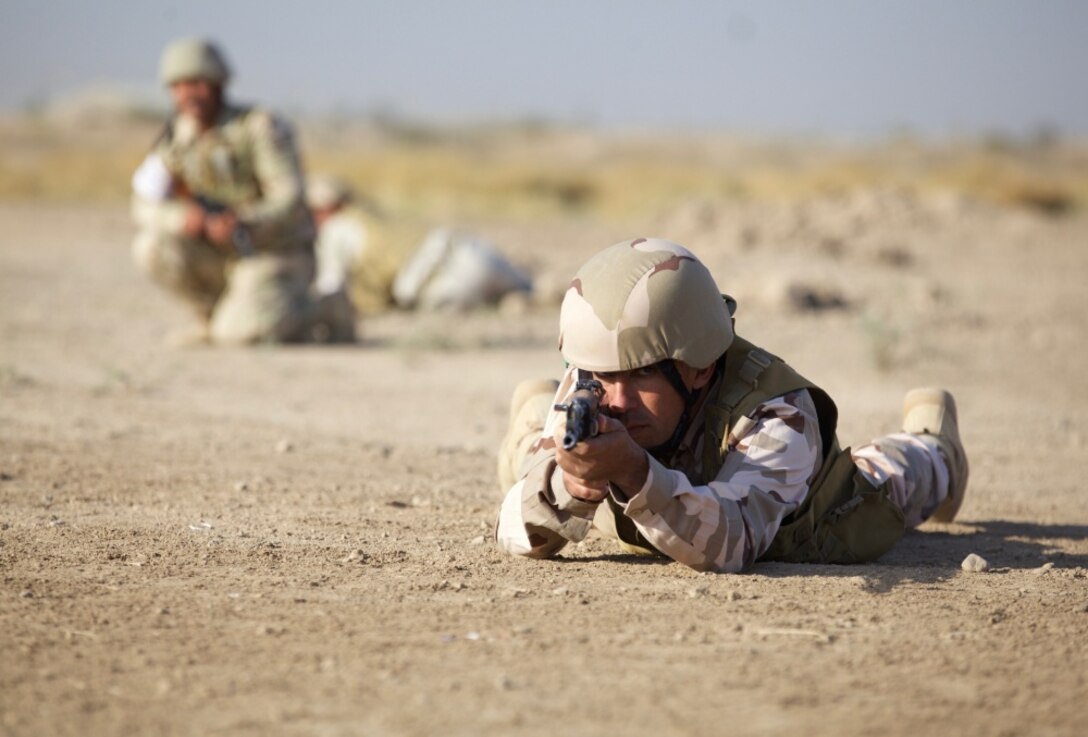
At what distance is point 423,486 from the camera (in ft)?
17.2

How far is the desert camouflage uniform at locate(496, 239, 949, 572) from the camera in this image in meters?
3.45

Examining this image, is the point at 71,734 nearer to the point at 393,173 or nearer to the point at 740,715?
the point at 740,715

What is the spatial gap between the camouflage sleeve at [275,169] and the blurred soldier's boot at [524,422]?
186 inches

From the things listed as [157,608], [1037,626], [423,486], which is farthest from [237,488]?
[1037,626]

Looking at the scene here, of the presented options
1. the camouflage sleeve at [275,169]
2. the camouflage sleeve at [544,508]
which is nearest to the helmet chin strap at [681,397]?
the camouflage sleeve at [544,508]

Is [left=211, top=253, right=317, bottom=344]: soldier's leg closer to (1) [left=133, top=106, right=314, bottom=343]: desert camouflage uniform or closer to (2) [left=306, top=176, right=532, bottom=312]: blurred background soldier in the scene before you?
(1) [left=133, top=106, right=314, bottom=343]: desert camouflage uniform

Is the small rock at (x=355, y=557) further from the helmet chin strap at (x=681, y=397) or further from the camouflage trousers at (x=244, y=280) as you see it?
the camouflage trousers at (x=244, y=280)

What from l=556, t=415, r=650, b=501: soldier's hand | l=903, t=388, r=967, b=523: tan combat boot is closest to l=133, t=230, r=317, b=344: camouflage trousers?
l=903, t=388, r=967, b=523: tan combat boot

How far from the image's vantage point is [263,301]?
9.12m

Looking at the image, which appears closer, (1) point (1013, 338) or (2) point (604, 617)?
(2) point (604, 617)

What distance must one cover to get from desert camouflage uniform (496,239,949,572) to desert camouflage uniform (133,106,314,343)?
18.0ft

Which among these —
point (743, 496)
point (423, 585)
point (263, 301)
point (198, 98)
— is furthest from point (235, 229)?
Result: point (743, 496)

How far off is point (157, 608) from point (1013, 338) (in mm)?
8470

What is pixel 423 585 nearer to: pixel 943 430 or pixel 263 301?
pixel 943 430
